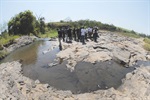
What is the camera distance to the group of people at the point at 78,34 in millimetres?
28573

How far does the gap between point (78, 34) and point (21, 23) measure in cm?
2006

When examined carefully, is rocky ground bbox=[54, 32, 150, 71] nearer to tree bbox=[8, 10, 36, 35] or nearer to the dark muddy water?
the dark muddy water

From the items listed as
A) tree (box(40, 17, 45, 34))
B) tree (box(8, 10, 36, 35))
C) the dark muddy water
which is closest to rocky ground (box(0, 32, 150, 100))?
Answer: the dark muddy water

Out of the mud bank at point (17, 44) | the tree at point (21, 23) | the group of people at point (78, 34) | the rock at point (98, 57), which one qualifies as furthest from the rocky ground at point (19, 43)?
the rock at point (98, 57)

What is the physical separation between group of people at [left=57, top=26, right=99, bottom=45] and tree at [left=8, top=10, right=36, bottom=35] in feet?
57.4

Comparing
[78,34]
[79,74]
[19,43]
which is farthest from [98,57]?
[19,43]

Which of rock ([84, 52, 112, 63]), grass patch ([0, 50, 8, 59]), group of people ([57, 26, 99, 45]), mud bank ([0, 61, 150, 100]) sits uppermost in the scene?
group of people ([57, 26, 99, 45])

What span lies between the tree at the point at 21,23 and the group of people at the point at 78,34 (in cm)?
1751

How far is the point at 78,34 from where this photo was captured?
99.0ft

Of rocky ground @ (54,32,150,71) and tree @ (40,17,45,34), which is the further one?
tree @ (40,17,45,34)

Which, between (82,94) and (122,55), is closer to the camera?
(82,94)

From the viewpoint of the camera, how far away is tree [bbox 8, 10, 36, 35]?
45.5 m

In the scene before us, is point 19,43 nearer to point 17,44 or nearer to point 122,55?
point 17,44

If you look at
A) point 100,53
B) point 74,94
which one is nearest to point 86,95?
point 74,94
